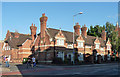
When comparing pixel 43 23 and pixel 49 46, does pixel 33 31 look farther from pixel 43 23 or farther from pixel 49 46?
pixel 49 46

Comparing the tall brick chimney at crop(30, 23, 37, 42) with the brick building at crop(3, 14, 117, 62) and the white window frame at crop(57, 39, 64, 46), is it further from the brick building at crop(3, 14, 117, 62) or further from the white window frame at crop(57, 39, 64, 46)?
the white window frame at crop(57, 39, 64, 46)

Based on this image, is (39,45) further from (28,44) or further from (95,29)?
(95,29)

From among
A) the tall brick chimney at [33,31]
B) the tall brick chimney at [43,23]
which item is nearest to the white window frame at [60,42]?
the tall brick chimney at [43,23]

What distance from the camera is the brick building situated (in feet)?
126

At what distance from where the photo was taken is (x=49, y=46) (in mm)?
37938

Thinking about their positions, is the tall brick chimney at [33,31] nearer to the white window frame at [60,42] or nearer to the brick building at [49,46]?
the brick building at [49,46]

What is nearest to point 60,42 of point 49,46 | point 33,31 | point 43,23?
point 49,46

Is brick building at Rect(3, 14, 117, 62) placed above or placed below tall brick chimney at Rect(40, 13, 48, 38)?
below

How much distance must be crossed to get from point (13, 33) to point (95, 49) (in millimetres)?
31473

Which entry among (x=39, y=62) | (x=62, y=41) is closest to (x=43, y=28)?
(x=62, y=41)

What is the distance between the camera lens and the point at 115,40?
207 ft

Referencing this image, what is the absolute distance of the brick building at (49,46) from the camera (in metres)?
38.5

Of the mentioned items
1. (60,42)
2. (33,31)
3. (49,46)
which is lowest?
(49,46)

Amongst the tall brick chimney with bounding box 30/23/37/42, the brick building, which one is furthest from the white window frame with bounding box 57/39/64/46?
the tall brick chimney with bounding box 30/23/37/42
